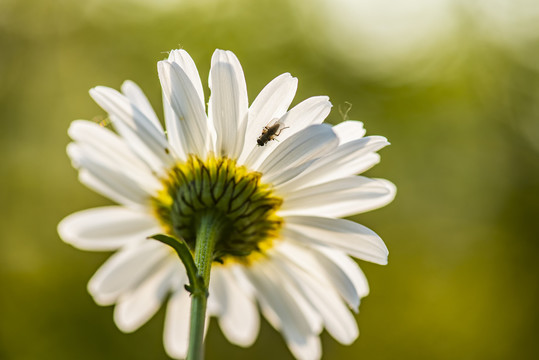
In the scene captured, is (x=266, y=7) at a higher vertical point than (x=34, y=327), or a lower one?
higher

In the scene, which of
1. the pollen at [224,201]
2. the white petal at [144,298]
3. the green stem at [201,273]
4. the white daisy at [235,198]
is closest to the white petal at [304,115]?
the white daisy at [235,198]

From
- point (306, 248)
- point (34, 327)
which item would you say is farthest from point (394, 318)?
point (306, 248)

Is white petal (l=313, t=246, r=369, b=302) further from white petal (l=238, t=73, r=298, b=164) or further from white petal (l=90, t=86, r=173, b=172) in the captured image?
white petal (l=90, t=86, r=173, b=172)

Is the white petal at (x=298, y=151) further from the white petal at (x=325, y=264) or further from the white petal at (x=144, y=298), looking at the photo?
the white petal at (x=144, y=298)

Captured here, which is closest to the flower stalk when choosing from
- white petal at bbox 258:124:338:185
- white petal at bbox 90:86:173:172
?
white petal at bbox 258:124:338:185

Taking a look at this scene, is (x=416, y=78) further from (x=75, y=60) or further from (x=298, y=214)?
(x=298, y=214)
